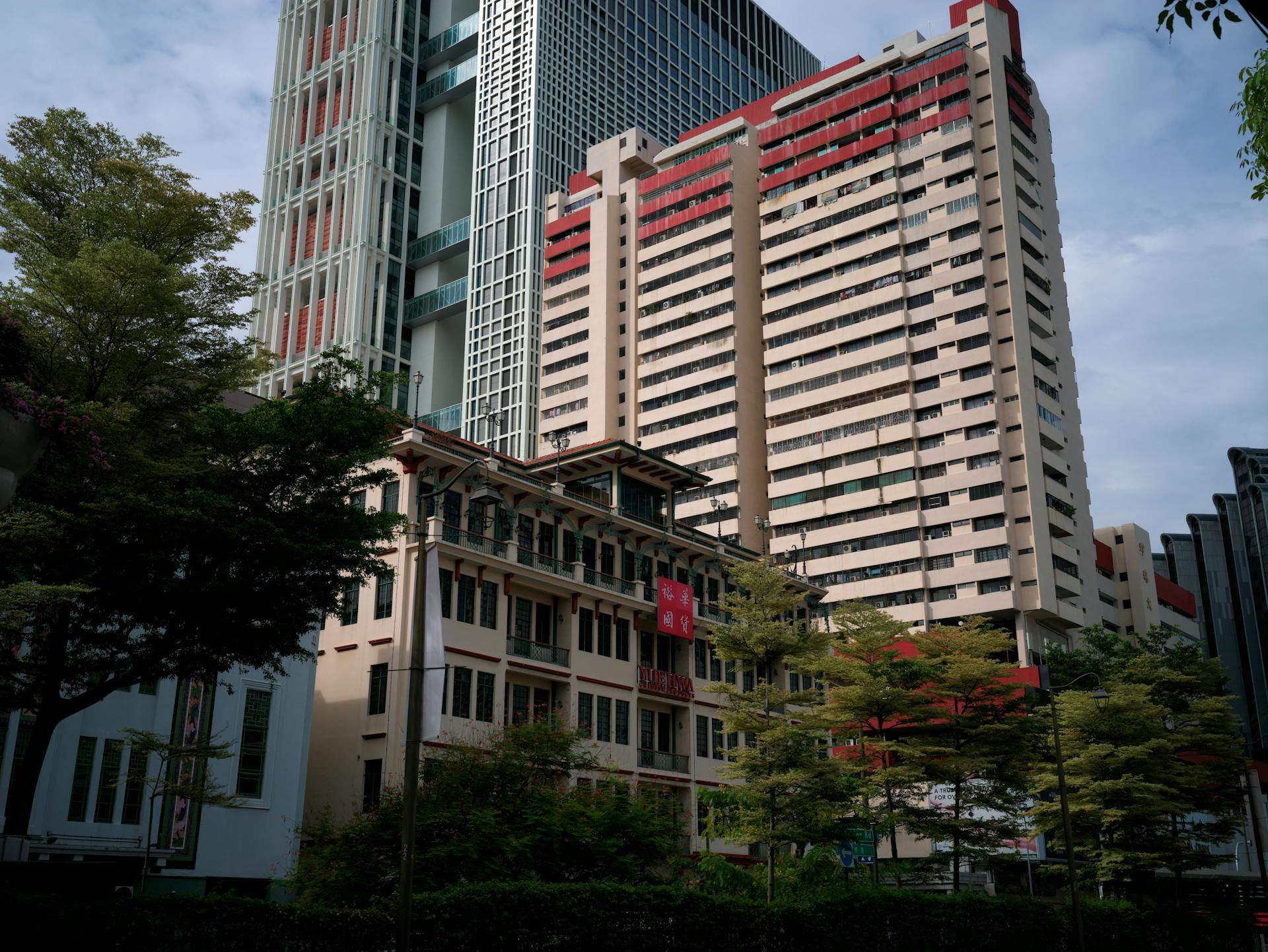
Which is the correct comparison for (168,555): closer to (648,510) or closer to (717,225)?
(648,510)

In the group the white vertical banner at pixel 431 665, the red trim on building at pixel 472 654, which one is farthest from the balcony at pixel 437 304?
the white vertical banner at pixel 431 665

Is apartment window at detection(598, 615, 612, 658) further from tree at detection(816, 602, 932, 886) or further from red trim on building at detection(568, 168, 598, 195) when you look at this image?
red trim on building at detection(568, 168, 598, 195)

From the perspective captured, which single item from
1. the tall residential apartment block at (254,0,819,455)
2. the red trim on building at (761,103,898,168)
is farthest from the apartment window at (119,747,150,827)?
the red trim on building at (761,103,898,168)

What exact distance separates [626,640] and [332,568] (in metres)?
27.9

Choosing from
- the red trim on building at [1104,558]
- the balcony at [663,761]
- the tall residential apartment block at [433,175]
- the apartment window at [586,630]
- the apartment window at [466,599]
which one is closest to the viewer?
the apartment window at [466,599]

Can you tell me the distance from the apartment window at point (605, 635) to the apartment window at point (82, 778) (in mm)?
22823

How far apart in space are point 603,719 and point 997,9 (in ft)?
247

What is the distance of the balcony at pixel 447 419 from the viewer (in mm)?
115375

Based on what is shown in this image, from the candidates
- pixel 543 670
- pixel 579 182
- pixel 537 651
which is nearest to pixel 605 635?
pixel 537 651

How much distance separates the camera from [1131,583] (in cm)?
11531

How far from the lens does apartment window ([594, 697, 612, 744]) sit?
50.4 m

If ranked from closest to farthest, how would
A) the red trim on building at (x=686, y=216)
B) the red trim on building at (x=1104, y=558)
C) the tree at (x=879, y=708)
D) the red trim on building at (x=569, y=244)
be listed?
1. the tree at (x=879, y=708)
2. the red trim on building at (x=686, y=216)
3. the red trim on building at (x=1104, y=558)
4. the red trim on building at (x=569, y=244)

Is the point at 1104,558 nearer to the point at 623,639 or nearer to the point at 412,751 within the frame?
the point at 623,639

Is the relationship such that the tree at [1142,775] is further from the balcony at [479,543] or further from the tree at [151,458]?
the tree at [151,458]
